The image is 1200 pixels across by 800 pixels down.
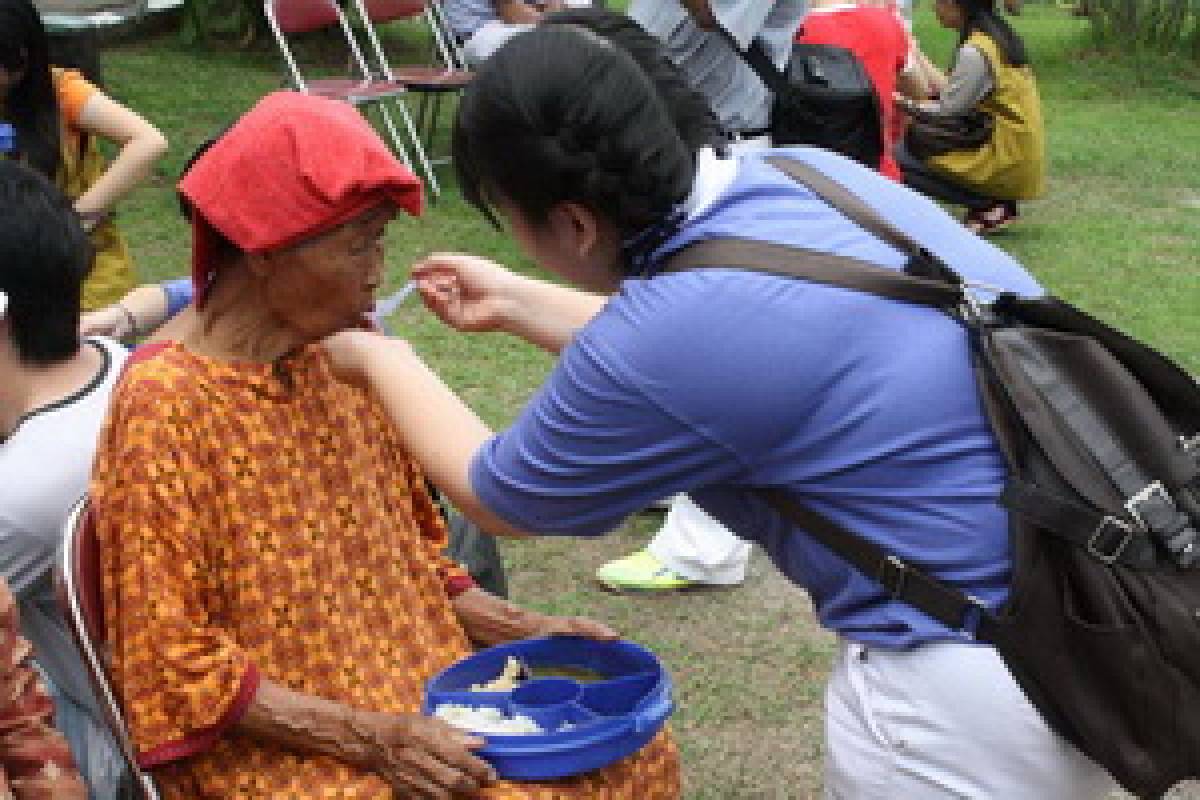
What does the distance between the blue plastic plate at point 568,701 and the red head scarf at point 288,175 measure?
2.50 feet

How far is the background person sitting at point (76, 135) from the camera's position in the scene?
4.62m

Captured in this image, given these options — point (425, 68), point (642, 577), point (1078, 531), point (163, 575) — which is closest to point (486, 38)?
point (425, 68)

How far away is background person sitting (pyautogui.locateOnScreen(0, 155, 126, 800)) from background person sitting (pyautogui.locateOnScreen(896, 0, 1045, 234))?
6.83 m

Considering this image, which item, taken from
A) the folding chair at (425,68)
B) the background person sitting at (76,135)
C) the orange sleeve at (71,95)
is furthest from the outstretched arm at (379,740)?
the folding chair at (425,68)

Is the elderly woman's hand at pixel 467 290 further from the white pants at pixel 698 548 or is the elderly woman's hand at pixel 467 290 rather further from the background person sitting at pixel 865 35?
the background person sitting at pixel 865 35

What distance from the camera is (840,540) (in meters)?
2.11

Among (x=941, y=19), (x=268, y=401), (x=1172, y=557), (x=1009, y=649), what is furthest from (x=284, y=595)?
(x=941, y=19)

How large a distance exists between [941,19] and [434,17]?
340cm

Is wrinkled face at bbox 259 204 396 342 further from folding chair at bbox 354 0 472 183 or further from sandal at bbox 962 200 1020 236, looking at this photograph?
sandal at bbox 962 200 1020 236

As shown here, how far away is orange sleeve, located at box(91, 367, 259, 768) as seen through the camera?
92.8 inches

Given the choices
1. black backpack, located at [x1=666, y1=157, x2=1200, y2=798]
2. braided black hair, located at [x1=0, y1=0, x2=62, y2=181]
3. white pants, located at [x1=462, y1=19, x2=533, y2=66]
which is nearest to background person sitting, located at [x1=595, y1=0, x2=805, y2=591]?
braided black hair, located at [x1=0, y1=0, x2=62, y2=181]

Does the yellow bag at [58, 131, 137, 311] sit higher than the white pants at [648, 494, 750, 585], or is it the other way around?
the yellow bag at [58, 131, 137, 311]

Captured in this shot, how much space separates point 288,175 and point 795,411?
2.87ft

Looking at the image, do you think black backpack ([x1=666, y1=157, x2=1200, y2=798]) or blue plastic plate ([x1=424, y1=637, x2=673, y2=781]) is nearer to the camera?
black backpack ([x1=666, y1=157, x2=1200, y2=798])
